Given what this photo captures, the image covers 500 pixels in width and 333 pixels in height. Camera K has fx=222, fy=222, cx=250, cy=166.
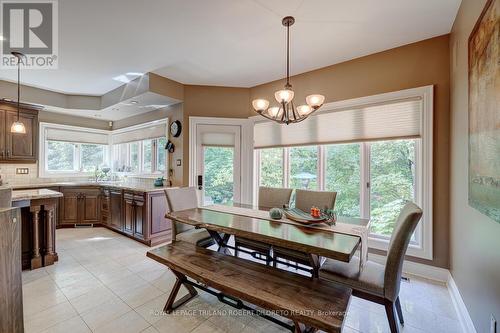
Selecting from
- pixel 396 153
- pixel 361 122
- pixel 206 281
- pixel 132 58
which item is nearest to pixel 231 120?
pixel 132 58

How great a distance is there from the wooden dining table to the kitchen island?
1.89 m

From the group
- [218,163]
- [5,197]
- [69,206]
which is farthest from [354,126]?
[69,206]

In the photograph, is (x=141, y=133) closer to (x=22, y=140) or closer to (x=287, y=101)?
(x=22, y=140)

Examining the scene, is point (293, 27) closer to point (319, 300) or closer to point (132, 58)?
point (132, 58)

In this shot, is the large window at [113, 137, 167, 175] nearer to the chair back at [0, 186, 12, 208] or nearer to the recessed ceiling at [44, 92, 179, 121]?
the recessed ceiling at [44, 92, 179, 121]

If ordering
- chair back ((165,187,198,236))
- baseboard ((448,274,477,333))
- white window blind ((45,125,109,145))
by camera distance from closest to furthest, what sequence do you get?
baseboard ((448,274,477,333)) → chair back ((165,187,198,236)) → white window blind ((45,125,109,145))

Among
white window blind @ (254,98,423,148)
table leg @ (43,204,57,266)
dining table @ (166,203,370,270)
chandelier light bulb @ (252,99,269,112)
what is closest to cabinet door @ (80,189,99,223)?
table leg @ (43,204,57,266)

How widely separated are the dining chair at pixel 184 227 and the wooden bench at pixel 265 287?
40 centimetres

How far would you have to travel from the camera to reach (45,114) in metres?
4.73

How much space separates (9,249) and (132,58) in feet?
9.15

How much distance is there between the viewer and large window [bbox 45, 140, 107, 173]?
4875 millimetres

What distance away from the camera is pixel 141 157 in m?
4.96

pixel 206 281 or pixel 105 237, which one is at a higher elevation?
pixel 206 281

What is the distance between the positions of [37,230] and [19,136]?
246 cm
